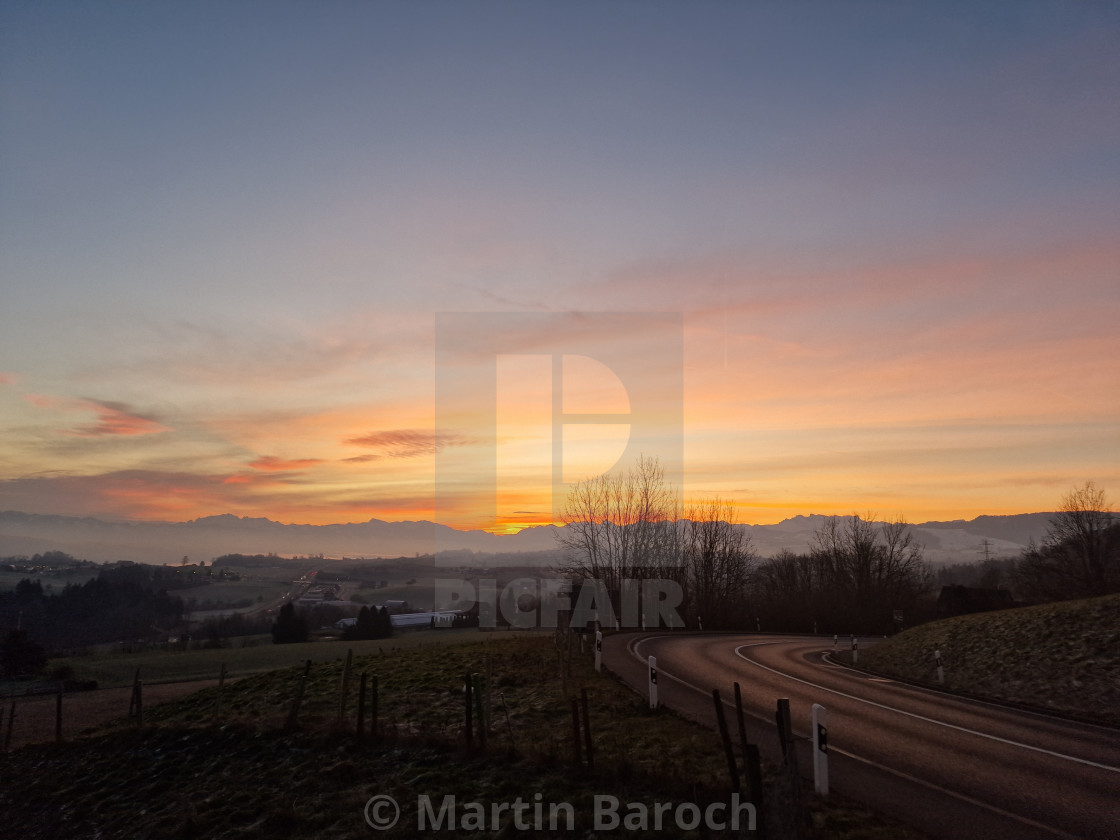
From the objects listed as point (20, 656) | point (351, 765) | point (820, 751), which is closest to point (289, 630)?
point (20, 656)

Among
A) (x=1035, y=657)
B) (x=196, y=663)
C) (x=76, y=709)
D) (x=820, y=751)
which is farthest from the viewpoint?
(x=196, y=663)

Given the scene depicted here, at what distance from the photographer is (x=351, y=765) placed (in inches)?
584

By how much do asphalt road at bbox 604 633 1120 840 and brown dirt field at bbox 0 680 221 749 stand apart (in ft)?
90.5

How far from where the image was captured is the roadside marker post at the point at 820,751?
9734 mm

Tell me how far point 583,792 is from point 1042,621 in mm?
20616

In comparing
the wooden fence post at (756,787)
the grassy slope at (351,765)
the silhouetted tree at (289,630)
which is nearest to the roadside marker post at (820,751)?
the grassy slope at (351,765)

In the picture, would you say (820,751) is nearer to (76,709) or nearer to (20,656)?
(76,709)

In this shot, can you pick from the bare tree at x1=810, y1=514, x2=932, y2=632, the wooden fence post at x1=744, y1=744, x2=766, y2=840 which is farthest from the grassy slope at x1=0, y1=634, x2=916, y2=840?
the bare tree at x1=810, y1=514, x2=932, y2=632

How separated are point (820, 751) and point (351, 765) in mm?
10485

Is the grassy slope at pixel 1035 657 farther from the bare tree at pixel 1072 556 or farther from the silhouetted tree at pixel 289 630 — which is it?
the silhouetted tree at pixel 289 630

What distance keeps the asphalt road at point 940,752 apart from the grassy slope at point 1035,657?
5.57 feet

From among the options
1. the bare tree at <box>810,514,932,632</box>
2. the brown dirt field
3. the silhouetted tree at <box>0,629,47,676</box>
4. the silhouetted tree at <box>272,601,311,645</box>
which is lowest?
the silhouetted tree at <box>272,601,311,645</box>

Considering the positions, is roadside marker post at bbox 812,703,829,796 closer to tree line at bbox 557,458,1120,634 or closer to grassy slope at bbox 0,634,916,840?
grassy slope at bbox 0,634,916,840

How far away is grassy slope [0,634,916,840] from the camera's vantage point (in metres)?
11.4
